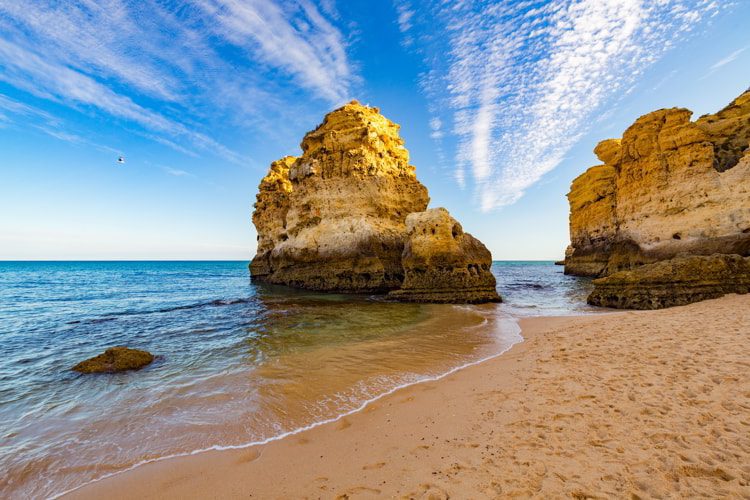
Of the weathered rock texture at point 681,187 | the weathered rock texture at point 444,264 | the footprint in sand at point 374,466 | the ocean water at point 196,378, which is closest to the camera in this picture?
the footprint in sand at point 374,466

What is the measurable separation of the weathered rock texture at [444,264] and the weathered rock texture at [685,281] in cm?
631

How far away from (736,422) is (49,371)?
40.4 feet

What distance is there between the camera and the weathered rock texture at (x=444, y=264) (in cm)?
1769

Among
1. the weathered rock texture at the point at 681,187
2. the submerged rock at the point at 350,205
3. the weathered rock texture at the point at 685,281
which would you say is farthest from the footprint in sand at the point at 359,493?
the weathered rock texture at the point at 681,187

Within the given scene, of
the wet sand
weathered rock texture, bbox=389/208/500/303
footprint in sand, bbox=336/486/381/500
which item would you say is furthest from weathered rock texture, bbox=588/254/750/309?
footprint in sand, bbox=336/486/381/500

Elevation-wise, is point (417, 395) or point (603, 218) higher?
point (603, 218)

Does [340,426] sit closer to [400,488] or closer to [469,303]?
[400,488]

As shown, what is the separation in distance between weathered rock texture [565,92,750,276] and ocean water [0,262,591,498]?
13244 mm

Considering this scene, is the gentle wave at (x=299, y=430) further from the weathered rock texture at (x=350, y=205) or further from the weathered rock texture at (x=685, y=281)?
the weathered rock texture at (x=350, y=205)

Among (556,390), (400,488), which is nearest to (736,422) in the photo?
(556,390)

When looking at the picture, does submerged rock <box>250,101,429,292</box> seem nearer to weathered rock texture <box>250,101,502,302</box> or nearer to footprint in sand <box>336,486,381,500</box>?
weathered rock texture <box>250,101,502,302</box>

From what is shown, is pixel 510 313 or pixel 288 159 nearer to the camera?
pixel 510 313

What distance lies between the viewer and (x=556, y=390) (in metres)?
4.74

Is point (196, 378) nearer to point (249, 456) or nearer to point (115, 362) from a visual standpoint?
point (115, 362)
